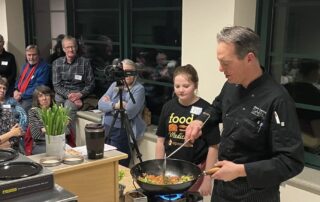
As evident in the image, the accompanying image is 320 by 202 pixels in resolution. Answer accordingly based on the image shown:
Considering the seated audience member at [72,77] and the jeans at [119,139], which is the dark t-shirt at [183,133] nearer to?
the jeans at [119,139]

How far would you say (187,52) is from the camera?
3291 millimetres

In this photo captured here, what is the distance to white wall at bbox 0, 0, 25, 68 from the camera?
18.6 ft

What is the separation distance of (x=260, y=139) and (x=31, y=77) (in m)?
3.88

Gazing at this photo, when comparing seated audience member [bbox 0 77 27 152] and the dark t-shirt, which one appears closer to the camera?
the dark t-shirt

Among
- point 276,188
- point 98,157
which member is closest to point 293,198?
point 276,188

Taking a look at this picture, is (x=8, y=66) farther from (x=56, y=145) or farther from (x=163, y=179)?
(x=163, y=179)

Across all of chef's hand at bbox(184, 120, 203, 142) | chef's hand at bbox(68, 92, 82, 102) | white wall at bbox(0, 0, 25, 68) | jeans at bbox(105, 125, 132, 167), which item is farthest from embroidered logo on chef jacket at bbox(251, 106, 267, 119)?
white wall at bbox(0, 0, 25, 68)

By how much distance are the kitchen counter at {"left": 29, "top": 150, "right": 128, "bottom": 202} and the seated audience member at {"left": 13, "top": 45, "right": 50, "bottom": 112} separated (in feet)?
10.6

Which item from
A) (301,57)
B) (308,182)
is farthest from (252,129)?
(301,57)

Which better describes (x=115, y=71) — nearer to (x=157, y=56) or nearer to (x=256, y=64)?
(x=157, y=56)

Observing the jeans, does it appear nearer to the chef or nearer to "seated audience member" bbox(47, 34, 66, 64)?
the chef

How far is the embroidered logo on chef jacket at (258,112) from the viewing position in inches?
63.9

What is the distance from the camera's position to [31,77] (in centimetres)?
490

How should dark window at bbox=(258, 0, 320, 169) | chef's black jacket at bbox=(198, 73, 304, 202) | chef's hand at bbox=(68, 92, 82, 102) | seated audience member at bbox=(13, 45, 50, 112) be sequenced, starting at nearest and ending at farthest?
chef's black jacket at bbox=(198, 73, 304, 202) < dark window at bbox=(258, 0, 320, 169) < chef's hand at bbox=(68, 92, 82, 102) < seated audience member at bbox=(13, 45, 50, 112)
